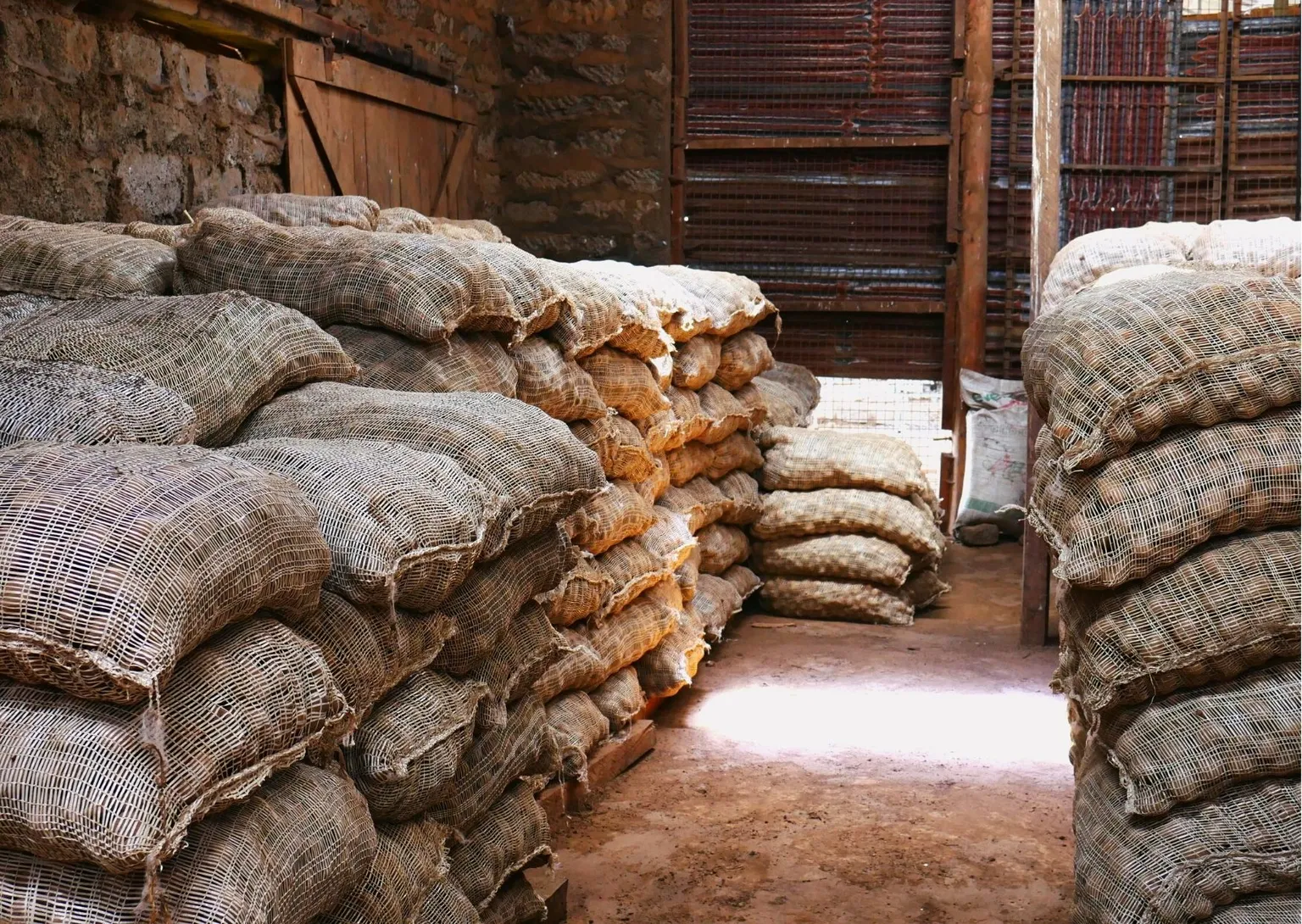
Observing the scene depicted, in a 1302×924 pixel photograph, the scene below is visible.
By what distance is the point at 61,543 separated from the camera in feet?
5.24

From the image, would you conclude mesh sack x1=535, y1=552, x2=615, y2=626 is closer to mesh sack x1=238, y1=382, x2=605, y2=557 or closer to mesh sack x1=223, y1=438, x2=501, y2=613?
mesh sack x1=238, y1=382, x2=605, y2=557

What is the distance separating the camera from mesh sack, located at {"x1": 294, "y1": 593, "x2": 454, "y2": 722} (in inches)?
82.9

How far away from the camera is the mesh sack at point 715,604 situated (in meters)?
5.50

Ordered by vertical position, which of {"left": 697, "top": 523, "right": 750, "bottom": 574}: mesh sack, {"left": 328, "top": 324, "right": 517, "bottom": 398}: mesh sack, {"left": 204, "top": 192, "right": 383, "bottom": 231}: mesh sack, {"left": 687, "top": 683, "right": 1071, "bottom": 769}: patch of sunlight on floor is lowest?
{"left": 687, "top": 683, "right": 1071, "bottom": 769}: patch of sunlight on floor

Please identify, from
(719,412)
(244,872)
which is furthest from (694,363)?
(244,872)

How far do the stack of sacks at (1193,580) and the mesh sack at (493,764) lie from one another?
1.21 meters

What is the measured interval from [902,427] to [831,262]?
3.60 ft

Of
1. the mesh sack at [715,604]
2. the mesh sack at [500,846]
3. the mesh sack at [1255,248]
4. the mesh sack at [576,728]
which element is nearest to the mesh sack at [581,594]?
the mesh sack at [576,728]

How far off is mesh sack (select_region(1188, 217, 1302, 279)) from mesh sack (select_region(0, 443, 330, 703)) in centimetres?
299

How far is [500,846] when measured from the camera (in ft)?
9.56

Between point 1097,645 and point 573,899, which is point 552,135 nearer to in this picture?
point 573,899

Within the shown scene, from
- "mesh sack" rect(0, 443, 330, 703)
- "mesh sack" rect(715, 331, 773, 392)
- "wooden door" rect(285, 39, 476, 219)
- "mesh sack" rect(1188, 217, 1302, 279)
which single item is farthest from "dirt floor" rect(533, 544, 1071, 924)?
"wooden door" rect(285, 39, 476, 219)

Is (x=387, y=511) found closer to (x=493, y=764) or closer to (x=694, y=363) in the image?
(x=493, y=764)

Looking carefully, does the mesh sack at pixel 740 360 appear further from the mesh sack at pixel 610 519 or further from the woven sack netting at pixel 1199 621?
the woven sack netting at pixel 1199 621
